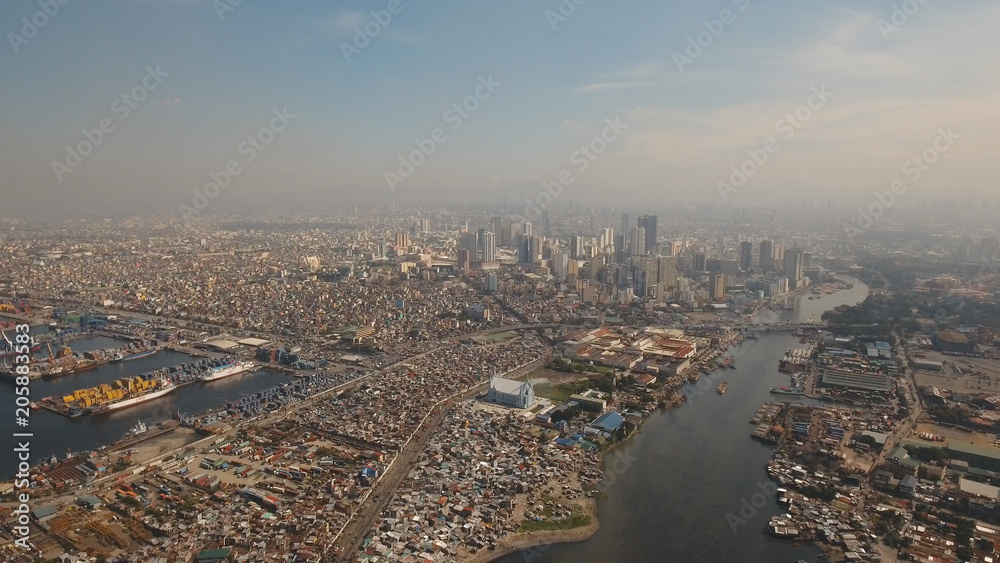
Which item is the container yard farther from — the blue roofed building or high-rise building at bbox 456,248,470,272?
high-rise building at bbox 456,248,470,272

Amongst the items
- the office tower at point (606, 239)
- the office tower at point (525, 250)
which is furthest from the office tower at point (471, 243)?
the office tower at point (606, 239)

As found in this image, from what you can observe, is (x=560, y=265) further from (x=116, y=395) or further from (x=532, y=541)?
(x=532, y=541)

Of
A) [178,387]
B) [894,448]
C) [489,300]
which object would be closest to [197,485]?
[178,387]

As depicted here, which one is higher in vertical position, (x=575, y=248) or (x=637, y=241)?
(x=637, y=241)

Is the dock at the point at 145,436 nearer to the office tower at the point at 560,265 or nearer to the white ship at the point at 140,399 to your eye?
the white ship at the point at 140,399

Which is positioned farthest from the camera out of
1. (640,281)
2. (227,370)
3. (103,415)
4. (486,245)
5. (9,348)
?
(486,245)

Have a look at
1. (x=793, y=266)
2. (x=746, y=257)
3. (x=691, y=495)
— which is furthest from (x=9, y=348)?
(x=746, y=257)

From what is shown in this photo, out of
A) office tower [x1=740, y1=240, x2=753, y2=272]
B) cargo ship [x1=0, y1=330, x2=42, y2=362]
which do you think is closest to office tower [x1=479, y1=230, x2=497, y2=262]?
office tower [x1=740, y1=240, x2=753, y2=272]
